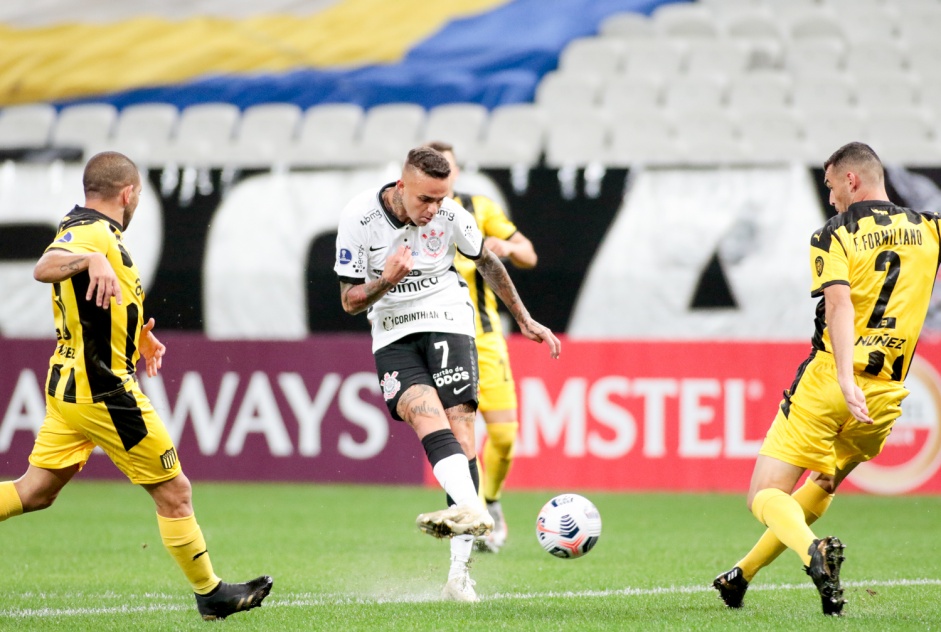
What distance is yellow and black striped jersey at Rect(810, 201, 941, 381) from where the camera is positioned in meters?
5.56

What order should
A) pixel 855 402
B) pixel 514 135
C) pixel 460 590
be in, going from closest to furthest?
pixel 855 402 < pixel 460 590 < pixel 514 135

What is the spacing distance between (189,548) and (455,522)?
1172 millimetres

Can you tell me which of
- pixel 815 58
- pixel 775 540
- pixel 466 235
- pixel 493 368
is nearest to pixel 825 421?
pixel 775 540

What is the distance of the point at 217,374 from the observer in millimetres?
12781

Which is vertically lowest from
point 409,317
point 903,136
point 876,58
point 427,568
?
point 427,568

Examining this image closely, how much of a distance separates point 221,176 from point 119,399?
10222mm

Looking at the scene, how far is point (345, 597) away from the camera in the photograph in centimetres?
620

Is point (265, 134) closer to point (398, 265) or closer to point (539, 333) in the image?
point (539, 333)

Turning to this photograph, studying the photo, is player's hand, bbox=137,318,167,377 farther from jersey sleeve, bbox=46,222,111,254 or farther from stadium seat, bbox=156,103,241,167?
Answer: stadium seat, bbox=156,103,241,167

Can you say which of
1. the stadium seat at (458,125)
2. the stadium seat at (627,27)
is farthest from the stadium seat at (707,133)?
the stadium seat at (458,125)

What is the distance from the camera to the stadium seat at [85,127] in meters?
17.0

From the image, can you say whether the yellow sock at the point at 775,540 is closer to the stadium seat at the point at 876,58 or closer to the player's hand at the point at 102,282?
the player's hand at the point at 102,282

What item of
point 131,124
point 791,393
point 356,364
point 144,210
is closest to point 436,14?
point 131,124

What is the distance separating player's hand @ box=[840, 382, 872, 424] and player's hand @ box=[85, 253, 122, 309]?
9.95 ft
